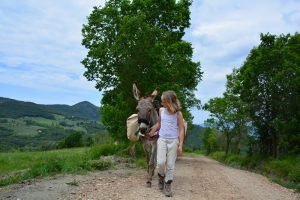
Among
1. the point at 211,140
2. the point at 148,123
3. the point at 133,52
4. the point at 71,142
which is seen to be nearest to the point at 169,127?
the point at 148,123

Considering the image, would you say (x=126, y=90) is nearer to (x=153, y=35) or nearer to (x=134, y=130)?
(x=153, y=35)

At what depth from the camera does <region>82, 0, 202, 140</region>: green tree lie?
942 inches

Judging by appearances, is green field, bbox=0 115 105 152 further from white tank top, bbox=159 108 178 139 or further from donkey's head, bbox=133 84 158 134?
white tank top, bbox=159 108 178 139

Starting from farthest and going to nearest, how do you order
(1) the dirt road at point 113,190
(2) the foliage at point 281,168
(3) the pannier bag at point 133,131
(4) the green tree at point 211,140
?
(4) the green tree at point 211,140
(2) the foliage at point 281,168
(3) the pannier bag at point 133,131
(1) the dirt road at point 113,190

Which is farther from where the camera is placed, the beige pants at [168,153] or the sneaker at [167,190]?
the beige pants at [168,153]

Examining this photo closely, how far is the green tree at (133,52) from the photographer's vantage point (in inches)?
942

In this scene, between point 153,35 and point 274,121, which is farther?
point 274,121

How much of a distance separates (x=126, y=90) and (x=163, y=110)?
1447cm

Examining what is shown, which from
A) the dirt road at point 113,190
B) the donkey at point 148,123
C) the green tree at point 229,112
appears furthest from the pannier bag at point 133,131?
the green tree at point 229,112

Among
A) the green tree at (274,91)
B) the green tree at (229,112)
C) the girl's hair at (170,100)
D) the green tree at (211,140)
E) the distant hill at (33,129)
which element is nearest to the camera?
the girl's hair at (170,100)

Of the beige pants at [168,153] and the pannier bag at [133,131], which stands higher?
the pannier bag at [133,131]

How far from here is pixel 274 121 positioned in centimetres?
3153

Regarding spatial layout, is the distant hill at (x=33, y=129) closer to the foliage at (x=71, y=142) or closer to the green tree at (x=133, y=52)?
the foliage at (x=71, y=142)

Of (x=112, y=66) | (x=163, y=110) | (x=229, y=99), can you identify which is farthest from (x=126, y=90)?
(x=229, y=99)
